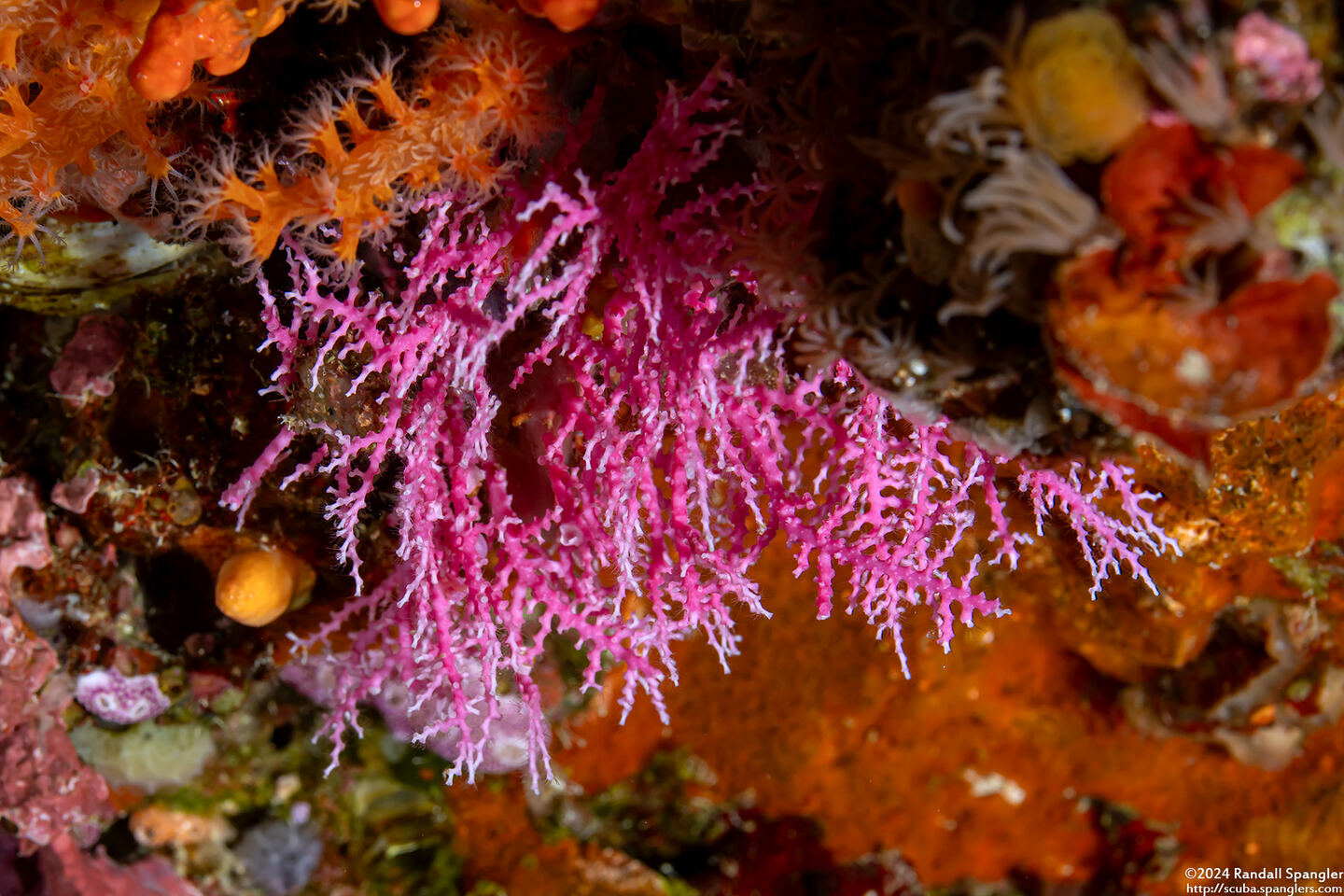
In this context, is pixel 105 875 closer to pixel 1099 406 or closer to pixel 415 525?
pixel 415 525

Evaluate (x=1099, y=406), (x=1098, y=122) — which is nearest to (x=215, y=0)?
(x=1098, y=122)

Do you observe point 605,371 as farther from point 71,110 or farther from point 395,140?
point 71,110

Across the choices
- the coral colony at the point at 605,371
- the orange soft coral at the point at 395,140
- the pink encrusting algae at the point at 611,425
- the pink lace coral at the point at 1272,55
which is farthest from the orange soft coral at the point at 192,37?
the pink lace coral at the point at 1272,55

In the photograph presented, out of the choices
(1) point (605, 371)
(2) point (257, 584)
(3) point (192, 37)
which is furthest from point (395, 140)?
(2) point (257, 584)

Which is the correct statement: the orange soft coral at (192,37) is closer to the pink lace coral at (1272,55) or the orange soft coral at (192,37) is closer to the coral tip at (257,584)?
the coral tip at (257,584)

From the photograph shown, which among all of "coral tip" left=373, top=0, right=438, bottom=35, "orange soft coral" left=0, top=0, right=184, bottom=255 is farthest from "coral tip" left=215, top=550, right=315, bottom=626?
"coral tip" left=373, top=0, right=438, bottom=35

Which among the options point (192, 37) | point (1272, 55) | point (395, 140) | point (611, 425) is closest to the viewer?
point (1272, 55)

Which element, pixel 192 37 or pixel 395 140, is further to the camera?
pixel 395 140
